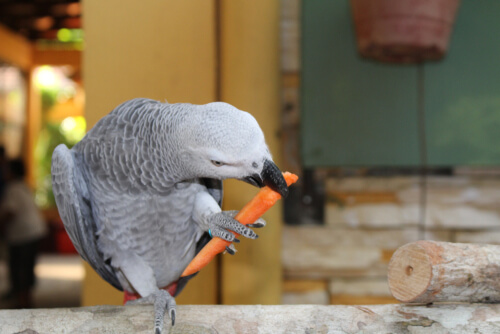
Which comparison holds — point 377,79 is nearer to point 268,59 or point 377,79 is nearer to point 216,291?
point 268,59

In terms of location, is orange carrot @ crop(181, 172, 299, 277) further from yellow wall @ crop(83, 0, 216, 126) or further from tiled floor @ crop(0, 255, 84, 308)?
tiled floor @ crop(0, 255, 84, 308)

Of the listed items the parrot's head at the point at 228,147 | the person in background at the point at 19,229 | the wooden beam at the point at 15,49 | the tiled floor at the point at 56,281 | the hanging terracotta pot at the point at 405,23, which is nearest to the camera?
the parrot's head at the point at 228,147

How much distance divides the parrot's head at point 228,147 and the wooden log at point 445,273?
0.27 metres

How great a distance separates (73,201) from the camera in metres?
0.95

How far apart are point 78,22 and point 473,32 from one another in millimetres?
3621

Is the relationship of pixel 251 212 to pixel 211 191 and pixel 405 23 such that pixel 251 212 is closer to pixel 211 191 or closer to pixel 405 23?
pixel 211 191

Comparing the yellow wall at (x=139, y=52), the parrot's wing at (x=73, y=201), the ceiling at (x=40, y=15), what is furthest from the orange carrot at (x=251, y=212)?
the ceiling at (x=40, y=15)

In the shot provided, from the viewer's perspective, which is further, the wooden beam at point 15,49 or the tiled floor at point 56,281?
the wooden beam at point 15,49

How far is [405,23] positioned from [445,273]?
0.75 m

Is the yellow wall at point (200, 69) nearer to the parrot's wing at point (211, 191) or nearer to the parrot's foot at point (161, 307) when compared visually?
the parrot's wing at point (211, 191)

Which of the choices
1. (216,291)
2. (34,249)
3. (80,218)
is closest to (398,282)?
(80,218)

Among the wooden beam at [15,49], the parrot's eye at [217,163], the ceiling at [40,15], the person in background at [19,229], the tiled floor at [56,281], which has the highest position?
the ceiling at [40,15]

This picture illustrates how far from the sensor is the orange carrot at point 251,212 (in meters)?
0.82

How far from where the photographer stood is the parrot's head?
2.41 feet
